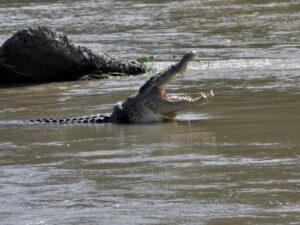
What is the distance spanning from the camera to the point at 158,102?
979cm

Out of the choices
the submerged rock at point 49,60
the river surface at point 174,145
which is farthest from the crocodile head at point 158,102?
the submerged rock at point 49,60

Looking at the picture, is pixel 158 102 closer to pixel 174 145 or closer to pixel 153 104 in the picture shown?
pixel 153 104

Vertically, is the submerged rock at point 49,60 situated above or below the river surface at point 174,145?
above

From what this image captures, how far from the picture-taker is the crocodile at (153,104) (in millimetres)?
9445

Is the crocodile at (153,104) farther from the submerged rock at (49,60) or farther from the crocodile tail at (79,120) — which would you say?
the submerged rock at (49,60)

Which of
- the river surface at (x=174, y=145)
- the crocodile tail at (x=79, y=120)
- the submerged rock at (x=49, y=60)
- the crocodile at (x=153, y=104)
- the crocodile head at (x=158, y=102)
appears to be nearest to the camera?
the river surface at (x=174, y=145)

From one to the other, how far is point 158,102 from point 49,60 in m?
3.47

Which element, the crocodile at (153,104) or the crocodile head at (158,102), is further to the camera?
the crocodile head at (158,102)

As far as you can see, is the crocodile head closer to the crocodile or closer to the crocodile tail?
the crocodile

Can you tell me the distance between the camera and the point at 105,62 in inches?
507

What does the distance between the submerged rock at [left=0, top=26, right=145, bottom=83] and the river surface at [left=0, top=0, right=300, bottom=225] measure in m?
0.43

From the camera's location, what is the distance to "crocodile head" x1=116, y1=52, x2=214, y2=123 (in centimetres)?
958

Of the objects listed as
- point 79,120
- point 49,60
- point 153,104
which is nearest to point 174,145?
point 79,120

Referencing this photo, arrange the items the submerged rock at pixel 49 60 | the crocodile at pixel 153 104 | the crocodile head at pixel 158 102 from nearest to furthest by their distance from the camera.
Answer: the crocodile at pixel 153 104 < the crocodile head at pixel 158 102 < the submerged rock at pixel 49 60
